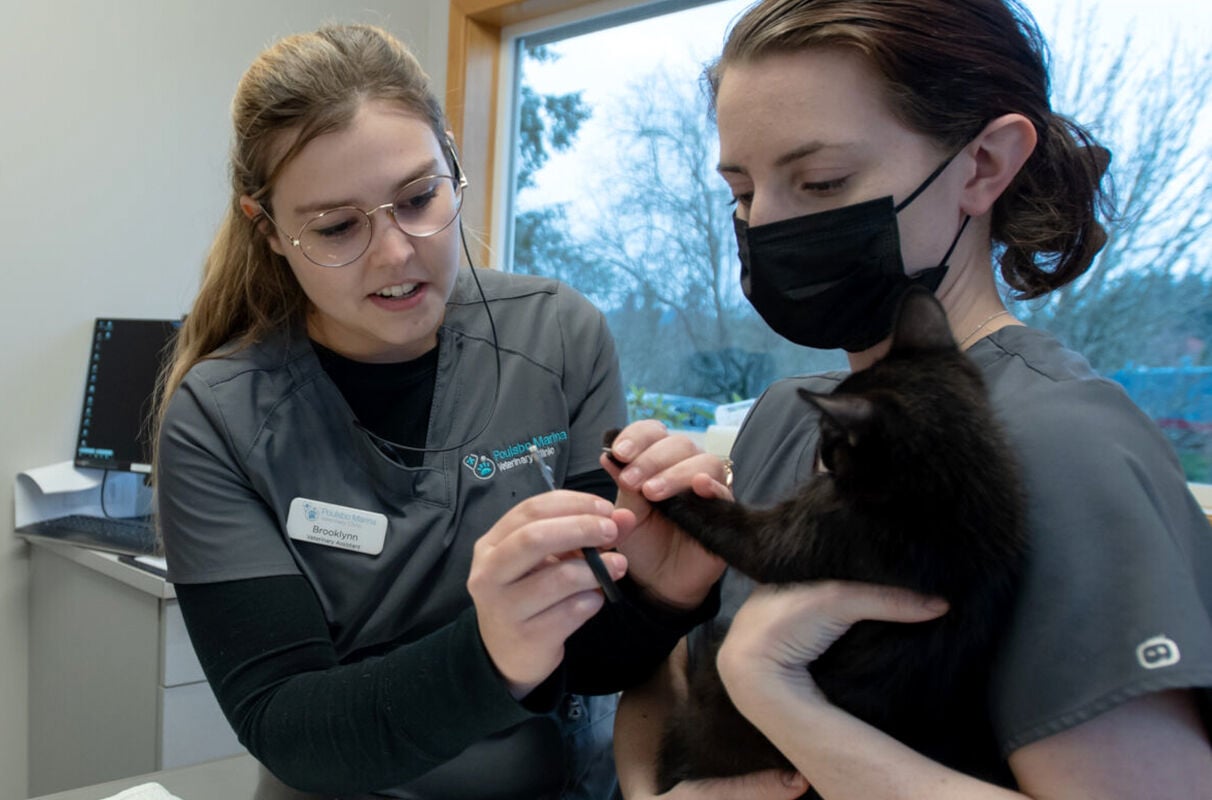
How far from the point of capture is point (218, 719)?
8.57 feet

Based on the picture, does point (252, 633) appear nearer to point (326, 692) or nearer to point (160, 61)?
point (326, 692)

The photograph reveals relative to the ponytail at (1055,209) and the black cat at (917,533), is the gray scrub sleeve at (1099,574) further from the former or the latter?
the ponytail at (1055,209)

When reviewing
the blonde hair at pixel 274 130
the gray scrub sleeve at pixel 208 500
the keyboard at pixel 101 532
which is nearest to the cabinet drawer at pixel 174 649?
the keyboard at pixel 101 532

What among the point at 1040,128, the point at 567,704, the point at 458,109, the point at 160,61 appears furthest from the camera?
the point at 458,109

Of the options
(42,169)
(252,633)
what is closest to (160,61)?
(42,169)

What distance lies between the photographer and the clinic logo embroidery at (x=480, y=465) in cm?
143

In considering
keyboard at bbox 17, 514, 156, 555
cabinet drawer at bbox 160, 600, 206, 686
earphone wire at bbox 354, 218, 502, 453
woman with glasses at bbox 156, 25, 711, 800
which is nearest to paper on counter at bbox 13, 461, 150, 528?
keyboard at bbox 17, 514, 156, 555

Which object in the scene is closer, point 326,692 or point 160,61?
point 326,692

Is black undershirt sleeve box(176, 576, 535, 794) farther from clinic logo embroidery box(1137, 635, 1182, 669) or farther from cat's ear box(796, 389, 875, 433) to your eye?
clinic logo embroidery box(1137, 635, 1182, 669)

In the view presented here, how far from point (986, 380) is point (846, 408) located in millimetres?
232

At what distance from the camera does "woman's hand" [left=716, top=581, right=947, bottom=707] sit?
89 cm

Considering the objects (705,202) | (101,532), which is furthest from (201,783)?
(705,202)

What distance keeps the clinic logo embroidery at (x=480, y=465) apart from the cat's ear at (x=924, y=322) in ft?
2.37

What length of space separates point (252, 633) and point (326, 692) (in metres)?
0.16
